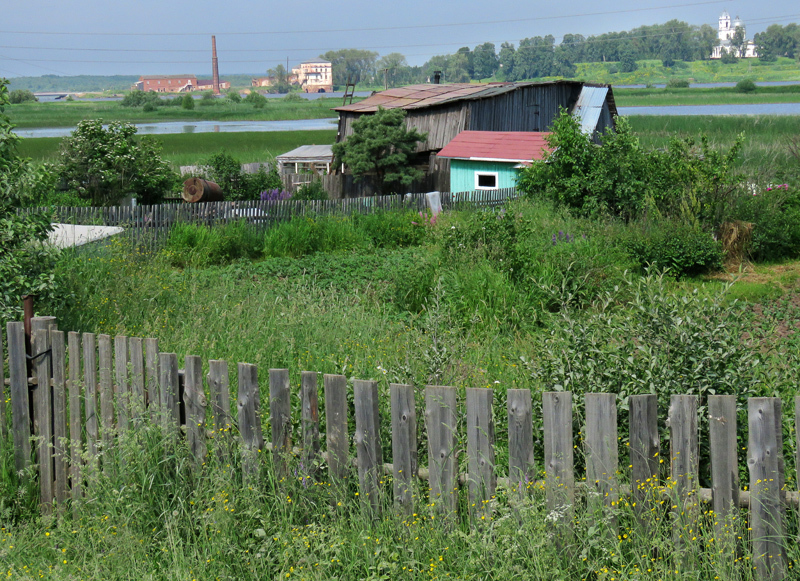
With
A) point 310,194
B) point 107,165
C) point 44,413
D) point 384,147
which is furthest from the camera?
point 384,147

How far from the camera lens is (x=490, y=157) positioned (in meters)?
22.4

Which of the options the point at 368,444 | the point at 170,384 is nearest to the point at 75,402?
the point at 170,384

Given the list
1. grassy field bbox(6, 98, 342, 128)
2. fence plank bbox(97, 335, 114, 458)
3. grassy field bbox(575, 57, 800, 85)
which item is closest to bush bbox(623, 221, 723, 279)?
fence plank bbox(97, 335, 114, 458)

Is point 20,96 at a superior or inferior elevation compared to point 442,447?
superior

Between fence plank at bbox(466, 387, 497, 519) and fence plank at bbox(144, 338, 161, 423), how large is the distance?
1807mm

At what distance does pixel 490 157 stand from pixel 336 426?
1954cm

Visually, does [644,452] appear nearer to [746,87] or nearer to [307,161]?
[307,161]

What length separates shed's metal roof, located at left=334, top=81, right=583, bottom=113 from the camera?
95.1 ft

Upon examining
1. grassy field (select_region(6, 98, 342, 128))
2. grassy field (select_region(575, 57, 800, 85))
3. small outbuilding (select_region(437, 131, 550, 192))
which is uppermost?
grassy field (select_region(575, 57, 800, 85))

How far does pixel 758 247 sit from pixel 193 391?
11963 millimetres

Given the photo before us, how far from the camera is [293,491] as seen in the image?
12.5 ft

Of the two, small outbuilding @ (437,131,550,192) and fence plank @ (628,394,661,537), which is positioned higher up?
small outbuilding @ (437,131,550,192)

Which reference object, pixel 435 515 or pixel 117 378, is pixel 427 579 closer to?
pixel 435 515

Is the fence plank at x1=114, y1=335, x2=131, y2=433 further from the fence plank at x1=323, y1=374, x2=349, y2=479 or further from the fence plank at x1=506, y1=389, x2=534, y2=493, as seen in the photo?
the fence plank at x1=506, y1=389, x2=534, y2=493
